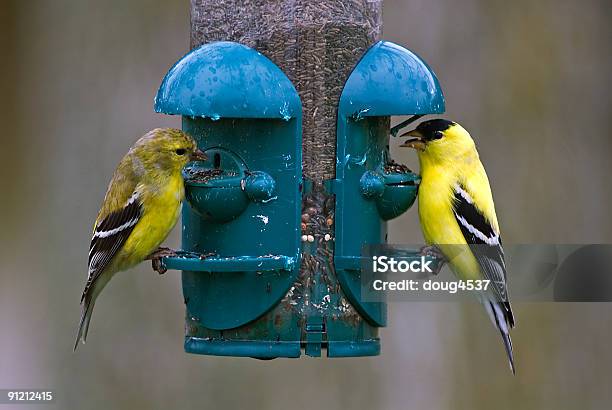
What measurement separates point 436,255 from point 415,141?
0.73 meters

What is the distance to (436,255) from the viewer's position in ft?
30.2

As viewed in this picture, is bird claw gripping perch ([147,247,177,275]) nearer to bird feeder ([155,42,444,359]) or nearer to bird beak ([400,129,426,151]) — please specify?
bird feeder ([155,42,444,359])

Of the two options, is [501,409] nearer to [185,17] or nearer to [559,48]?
[559,48]

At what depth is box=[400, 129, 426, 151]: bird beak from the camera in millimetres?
9422

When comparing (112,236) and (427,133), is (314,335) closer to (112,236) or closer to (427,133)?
(112,236)

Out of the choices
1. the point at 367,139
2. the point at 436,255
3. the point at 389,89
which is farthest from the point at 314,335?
the point at 389,89

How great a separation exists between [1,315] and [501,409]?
4147 mm

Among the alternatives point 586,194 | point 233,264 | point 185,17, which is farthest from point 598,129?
point 233,264

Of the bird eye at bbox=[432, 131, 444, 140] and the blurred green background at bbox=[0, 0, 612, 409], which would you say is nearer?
the bird eye at bbox=[432, 131, 444, 140]

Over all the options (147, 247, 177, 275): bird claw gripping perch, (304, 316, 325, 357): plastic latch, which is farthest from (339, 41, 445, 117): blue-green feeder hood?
(147, 247, 177, 275): bird claw gripping perch

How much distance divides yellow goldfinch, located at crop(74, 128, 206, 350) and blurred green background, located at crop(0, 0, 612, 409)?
8.67ft

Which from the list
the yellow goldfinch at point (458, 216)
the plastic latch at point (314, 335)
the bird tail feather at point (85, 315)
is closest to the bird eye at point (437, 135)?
the yellow goldfinch at point (458, 216)

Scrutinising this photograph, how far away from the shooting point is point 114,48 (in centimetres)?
1202
